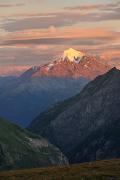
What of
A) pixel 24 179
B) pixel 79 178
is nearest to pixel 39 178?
pixel 24 179

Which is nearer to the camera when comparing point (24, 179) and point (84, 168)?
point (24, 179)

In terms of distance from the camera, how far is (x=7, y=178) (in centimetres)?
9788

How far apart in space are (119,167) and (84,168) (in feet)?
24.3

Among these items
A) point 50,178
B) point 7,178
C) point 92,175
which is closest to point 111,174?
point 92,175

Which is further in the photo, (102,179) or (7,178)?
(7,178)

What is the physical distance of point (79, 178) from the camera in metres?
87.8

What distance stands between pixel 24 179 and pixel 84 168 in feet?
57.4

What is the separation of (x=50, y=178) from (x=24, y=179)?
6.64 meters

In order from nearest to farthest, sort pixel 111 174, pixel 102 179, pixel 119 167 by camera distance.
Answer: pixel 102 179, pixel 111 174, pixel 119 167

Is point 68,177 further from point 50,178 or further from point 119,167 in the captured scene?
point 119,167

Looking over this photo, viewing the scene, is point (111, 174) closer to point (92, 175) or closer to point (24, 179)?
point (92, 175)

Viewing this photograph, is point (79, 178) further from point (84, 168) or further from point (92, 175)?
point (84, 168)

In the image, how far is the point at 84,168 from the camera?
108500mm

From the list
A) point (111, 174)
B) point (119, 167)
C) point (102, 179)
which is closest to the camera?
point (102, 179)
